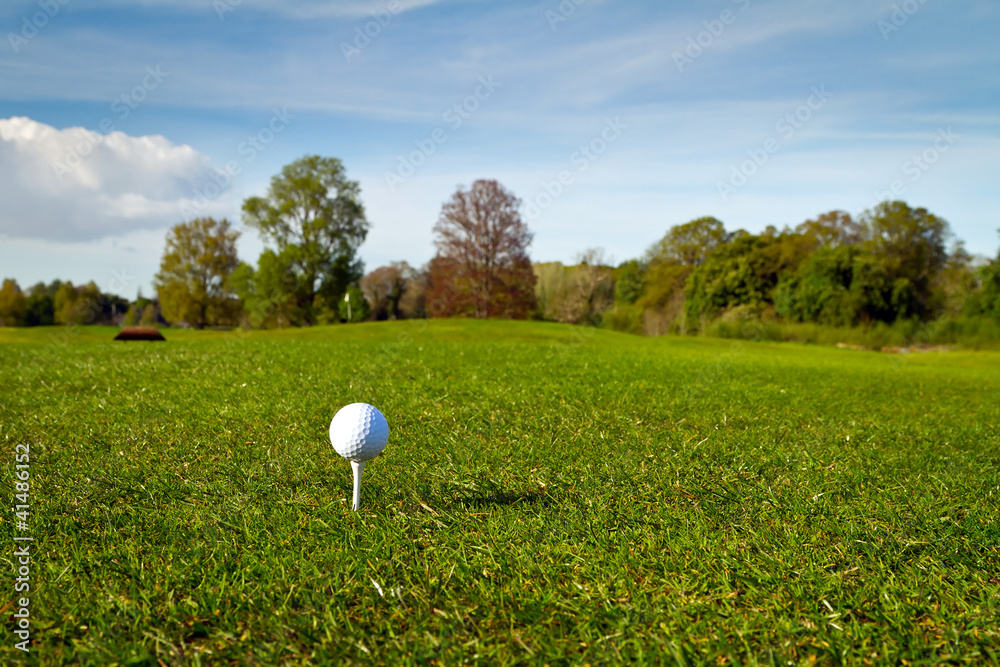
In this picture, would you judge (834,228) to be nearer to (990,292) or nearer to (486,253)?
(990,292)

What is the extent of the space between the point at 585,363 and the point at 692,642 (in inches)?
287

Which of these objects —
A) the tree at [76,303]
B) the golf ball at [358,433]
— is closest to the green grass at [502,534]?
the golf ball at [358,433]

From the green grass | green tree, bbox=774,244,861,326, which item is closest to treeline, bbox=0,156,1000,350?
green tree, bbox=774,244,861,326

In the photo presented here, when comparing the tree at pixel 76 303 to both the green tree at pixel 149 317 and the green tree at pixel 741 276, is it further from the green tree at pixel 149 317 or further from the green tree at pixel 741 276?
the green tree at pixel 741 276

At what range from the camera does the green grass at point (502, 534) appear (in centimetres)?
221

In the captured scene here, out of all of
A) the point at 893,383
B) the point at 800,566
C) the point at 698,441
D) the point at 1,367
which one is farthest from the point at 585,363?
the point at 1,367

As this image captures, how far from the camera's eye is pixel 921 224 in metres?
44.8

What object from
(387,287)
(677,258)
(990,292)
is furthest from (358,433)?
(387,287)

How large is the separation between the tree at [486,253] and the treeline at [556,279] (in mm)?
98

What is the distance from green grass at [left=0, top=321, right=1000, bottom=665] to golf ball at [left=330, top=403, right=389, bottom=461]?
1.31ft

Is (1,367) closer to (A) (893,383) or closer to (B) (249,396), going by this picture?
(B) (249,396)

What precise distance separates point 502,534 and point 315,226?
4515cm

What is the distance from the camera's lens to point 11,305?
49062 millimetres

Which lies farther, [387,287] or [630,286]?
[387,287]
